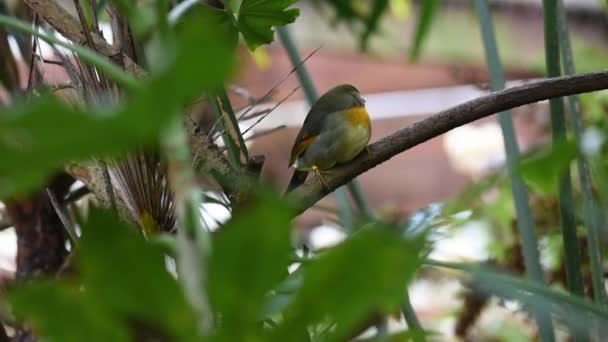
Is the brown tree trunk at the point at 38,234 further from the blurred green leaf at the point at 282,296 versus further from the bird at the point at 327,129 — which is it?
the blurred green leaf at the point at 282,296

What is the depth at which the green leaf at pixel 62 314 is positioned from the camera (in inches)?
7.0

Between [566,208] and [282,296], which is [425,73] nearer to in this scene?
[566,208]

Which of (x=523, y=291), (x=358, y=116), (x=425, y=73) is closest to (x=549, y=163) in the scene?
(x=523, y=291)

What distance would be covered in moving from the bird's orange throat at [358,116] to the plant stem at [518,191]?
27 centimetres

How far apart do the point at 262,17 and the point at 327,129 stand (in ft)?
1.20

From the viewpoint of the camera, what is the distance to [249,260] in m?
0.18

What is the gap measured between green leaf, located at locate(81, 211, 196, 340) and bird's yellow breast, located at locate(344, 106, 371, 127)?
72cm

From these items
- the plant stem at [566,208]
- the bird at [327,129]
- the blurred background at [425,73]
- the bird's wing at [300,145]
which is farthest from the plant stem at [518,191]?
the blurred background at [425,73]

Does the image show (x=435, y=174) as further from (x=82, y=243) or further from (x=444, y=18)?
Result: (x=82, y=243)

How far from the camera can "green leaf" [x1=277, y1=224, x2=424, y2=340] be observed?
0.17 m

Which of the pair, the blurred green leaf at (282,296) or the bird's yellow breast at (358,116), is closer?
the blurred green leaf at (282,296)

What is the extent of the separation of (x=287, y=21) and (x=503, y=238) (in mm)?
1003

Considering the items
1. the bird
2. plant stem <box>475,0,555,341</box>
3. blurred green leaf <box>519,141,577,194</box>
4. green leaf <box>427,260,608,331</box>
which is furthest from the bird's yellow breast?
blurred green leaf <box>519,141,577,194</box>

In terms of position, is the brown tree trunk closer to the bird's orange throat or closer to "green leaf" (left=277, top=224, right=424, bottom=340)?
the bird's orange throat
